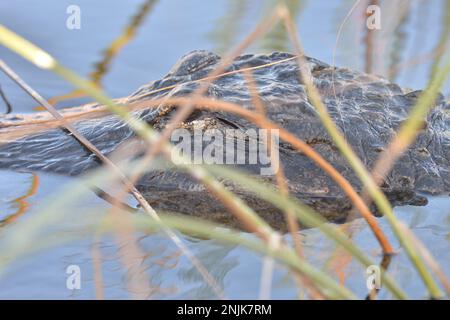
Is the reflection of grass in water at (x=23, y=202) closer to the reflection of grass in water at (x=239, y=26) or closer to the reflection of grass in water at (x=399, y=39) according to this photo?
the reflection of grass in water at (x=239, y=26)

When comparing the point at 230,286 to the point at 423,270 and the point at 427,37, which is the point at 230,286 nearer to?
the point at 423,270

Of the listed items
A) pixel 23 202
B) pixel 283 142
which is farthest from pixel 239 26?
pixel 23 202

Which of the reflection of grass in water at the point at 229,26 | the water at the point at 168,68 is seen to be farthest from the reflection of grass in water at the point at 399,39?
the reflection of grass in water at the point at 229,26

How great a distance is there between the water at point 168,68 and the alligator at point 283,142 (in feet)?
0.55

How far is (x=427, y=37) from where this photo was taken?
4.97 metres

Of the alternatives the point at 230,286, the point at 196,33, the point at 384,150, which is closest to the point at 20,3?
the point at 196,33

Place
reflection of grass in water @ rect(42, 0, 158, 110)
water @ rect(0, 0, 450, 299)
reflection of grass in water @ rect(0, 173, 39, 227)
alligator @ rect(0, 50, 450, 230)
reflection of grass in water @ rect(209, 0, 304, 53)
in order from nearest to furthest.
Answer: water @ rect(0, 0, 450, 299), reflection of grass in water @ rect(0, 173, 39, 227), alligator @ rect(0, 50, 450, 230), reflection of grass in water @ rect(42, 0, 158, 110), reflection of grass in water @ rect(209, 0, 304, 53)

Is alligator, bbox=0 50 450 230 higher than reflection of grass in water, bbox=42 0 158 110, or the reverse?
reflection of grass in water, bbox=42 0 158 110

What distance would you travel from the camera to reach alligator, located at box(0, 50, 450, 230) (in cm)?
315

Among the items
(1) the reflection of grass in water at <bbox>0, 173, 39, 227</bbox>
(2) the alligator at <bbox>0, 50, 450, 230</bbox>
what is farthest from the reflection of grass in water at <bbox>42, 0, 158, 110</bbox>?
(1) the reflection of grass in water at <bbox>0, 173, 39, 227</bbox>

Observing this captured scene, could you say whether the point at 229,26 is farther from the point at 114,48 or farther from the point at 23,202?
the point at 23,202

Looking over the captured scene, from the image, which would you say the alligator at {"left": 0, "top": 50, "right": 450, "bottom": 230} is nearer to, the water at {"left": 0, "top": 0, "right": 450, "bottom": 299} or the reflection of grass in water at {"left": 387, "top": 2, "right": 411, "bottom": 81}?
the water at {"left": 0, "top": 0, "right": 450, "bottom": 299}

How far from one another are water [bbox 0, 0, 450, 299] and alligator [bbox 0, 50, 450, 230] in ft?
0.55
